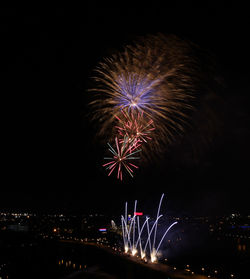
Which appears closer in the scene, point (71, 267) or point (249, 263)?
point (71, 267)

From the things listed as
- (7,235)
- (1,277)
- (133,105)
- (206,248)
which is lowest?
(206,248)

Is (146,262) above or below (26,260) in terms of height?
above

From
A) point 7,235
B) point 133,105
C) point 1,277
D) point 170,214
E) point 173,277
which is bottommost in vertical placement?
point 170,214

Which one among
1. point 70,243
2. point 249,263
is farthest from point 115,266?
point 249,263

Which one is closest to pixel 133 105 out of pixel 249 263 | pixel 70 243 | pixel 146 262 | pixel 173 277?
pixel 173 277

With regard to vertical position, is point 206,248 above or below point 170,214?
above

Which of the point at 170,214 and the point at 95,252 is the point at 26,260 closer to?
the point at 95,252

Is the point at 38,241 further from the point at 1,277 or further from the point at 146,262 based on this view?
the point at 146,262

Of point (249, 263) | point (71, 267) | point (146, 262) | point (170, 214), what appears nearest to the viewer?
point (146, 262)

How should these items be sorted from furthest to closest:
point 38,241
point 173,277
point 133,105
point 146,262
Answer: point 38,241 → point 146,262 → point 173,277 → point 133,105
